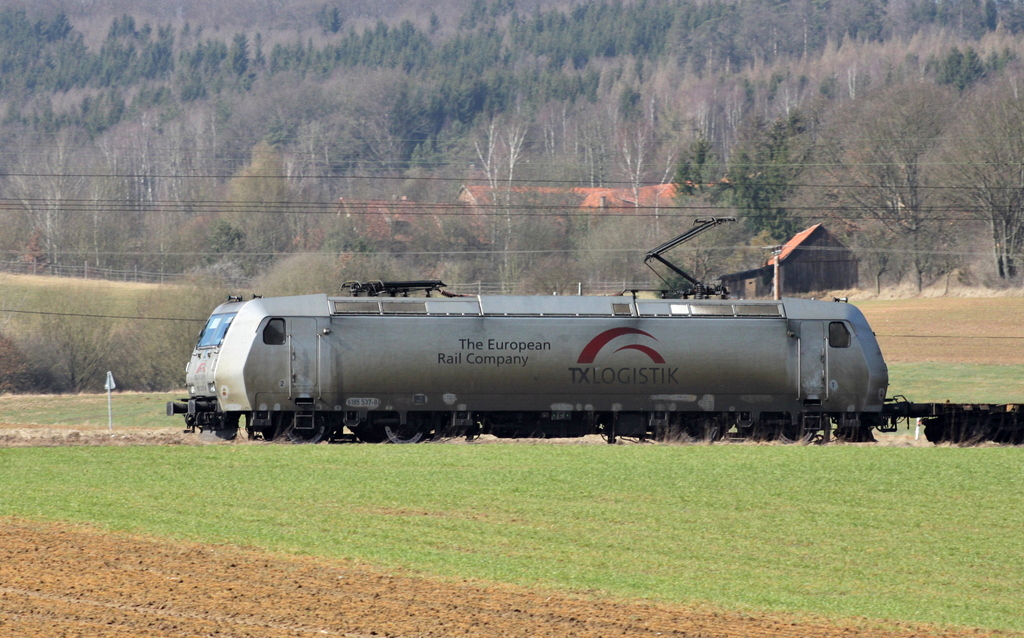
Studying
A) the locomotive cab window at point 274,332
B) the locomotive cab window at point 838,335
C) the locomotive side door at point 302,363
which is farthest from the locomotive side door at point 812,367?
the locomotive cab window at point 274,332

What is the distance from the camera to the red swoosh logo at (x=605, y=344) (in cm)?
2759

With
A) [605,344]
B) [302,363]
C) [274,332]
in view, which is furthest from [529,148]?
[302,363]

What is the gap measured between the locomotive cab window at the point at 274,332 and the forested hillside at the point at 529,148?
1279 inches

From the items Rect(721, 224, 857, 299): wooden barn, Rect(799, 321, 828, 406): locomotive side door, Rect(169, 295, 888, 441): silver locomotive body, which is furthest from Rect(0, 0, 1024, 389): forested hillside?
Rect(799, 321, 828, 406): locomotive side door

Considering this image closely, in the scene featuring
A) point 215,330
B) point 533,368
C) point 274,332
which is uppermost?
point 215,330

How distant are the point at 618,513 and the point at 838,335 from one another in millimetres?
13290

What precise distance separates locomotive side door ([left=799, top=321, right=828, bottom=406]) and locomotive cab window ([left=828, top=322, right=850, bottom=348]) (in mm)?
277

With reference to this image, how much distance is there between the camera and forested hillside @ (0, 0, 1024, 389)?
74.9m

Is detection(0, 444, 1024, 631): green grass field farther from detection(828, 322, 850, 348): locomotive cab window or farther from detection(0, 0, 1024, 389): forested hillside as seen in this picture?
detection(0, 0, 1024, 389): forested hillside

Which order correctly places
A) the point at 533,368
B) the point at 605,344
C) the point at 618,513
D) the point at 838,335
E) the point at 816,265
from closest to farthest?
1. the point at 618,513
2. the point at 533,368
3. the point at 605,344
4. the point at 838,335
5. the point at 816,265

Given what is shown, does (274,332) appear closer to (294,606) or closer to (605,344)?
(605,344)

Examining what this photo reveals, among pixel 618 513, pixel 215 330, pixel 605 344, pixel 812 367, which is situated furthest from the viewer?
pixel 812 367

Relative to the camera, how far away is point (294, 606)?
11.9 metres

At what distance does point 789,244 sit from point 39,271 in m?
50.7
